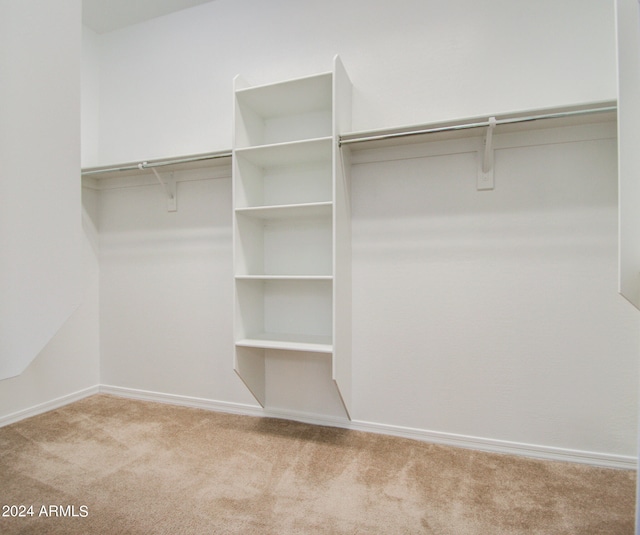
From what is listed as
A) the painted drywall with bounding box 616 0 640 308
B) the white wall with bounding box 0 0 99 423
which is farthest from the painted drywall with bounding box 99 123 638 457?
the white wall with bounding box 0 0 99 423

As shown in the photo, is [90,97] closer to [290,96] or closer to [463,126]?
[290,96]

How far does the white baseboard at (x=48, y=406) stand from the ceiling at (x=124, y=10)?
2.85 meters

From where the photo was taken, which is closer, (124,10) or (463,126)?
(463,126)

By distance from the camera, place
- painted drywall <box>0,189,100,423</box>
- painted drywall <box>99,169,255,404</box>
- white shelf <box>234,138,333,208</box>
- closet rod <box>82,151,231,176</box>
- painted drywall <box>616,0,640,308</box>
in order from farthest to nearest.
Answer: painted drywall <box>99,169,255,404</box> → painted drywall <box>0,189,100,423</box> → closet rod <box>82,151,231,176</box> → white shelf <box>234,138,333,208</box> → painted drywall <box>616,0,640,308</box>

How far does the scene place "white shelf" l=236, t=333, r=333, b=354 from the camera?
193cm

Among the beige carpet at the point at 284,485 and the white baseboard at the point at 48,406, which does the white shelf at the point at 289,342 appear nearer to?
the beige carpet at the point at 284,485

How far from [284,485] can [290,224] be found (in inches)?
57.9

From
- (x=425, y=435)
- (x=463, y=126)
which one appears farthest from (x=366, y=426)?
(x=463, y=126)

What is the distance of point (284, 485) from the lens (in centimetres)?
165

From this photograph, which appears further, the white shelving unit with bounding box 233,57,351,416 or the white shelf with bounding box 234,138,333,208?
the white shelf with bounding box 234,138,333,208

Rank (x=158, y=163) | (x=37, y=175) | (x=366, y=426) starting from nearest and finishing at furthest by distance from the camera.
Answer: (x=37, y=175)
(x=366, y=426)
(x=158, y=163)

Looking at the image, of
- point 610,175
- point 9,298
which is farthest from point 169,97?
point 610,175

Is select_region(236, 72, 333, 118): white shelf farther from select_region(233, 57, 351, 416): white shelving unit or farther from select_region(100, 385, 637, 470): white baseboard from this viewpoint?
select_region(100, 385, 637, 470): white baseboard

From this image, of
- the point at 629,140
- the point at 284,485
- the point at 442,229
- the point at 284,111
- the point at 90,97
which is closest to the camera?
the point at 629,140
